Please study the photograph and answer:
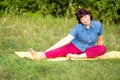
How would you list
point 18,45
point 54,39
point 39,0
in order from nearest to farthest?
point 18,45 → point 54,39 → point 39,0

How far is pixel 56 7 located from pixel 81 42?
14.8 feet

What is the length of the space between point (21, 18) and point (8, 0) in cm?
120

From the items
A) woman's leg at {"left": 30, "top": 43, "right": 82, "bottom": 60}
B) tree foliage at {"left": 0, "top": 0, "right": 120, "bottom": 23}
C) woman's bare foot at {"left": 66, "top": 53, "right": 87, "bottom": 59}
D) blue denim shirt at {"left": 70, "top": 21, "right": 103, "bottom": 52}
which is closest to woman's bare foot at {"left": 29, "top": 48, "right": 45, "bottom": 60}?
woman's leg at {"left": 30, "top": 43, "right": 82, "bottom": 60}

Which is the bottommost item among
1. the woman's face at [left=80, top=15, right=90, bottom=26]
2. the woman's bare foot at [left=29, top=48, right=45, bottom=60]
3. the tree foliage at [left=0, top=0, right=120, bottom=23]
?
the tree foliage at [left=0, top=0, right=120, bottom=23]

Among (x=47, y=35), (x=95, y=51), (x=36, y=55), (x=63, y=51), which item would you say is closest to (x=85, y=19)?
(x=95, y=51)

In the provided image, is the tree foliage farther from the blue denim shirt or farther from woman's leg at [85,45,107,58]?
woman's leg at [85,45,107,58]

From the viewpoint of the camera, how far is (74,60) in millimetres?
6746

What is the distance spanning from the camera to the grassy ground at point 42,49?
5.90 meters

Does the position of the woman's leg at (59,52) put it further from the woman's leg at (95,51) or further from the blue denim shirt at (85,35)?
the woman's leg at (95,51)

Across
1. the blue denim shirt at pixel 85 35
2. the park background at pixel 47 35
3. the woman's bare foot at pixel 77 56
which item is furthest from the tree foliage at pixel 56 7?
the woman's bare foot at pixel 77 56

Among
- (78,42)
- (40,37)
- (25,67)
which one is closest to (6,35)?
(40,37)

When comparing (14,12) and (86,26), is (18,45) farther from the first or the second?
(14,12)

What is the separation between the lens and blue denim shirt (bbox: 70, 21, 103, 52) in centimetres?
713

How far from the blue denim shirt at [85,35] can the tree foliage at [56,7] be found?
10.9ft
